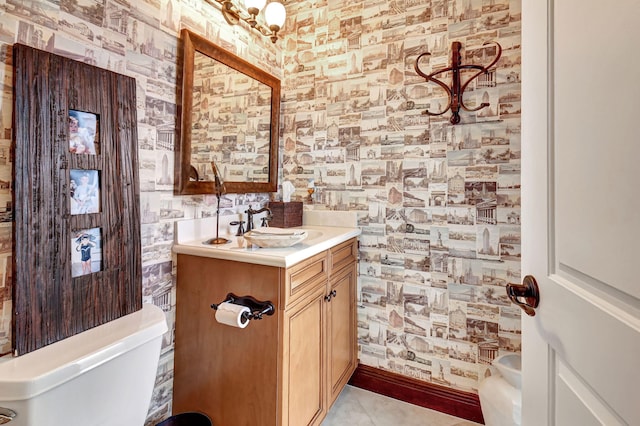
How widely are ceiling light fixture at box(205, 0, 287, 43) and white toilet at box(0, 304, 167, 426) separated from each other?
1532 millimetres

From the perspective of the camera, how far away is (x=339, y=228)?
193 centimetres

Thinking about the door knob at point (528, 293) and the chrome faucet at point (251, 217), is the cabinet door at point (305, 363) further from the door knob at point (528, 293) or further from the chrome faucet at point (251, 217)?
the door knob at point (528, 293)

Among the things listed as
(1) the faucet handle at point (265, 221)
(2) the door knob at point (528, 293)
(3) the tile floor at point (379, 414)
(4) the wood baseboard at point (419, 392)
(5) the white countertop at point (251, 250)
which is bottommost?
(3) the tile floor at point (379, 414)

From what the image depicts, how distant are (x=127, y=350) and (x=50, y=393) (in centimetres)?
19

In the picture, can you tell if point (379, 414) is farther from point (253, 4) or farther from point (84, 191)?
point (253, 4)

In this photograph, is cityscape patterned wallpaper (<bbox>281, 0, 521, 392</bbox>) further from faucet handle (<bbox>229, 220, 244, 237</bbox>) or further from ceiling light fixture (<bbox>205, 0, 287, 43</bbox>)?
faucet handle (<bbox>229, 220, 244, 237</bbox>)

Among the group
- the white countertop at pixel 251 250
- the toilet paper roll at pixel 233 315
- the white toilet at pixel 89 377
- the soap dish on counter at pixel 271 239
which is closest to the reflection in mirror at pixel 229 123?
the white countertop at pixel 251 250

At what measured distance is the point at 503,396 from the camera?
4.33 ft

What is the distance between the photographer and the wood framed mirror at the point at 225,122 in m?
1.37

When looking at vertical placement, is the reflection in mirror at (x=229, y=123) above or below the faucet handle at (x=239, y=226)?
above

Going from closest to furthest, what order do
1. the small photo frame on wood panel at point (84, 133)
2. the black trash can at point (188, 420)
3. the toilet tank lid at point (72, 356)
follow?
the toilet tank lid at point (72, 356) < the small photo frame on wood panel at point (84, 133) < the black trash can at point (188, 420)

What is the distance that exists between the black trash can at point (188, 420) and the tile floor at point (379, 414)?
67cm

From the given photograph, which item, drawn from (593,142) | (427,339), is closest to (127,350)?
(593,142)

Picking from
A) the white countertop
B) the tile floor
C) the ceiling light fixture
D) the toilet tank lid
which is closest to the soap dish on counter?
the white countertop
